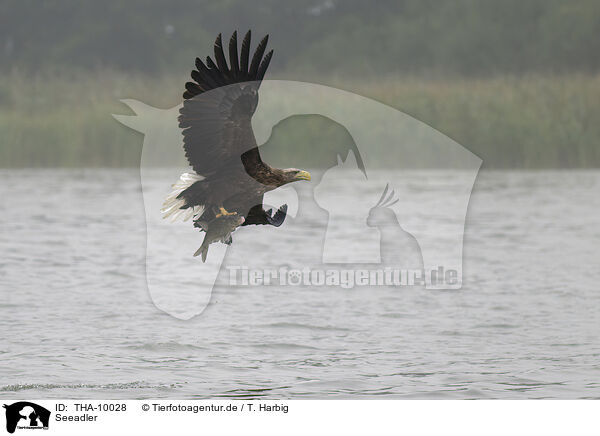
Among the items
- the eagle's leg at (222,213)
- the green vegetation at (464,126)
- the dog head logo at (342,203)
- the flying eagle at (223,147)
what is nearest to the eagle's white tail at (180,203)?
the flying eagle at (223,147)

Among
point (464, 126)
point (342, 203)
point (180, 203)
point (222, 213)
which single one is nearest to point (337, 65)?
point (464, 126)

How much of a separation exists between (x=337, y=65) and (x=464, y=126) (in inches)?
472

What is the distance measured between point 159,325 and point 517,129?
34.3 feet

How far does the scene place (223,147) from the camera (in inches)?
247

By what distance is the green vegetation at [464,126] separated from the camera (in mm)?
17594

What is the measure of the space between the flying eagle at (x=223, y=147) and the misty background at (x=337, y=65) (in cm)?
1080

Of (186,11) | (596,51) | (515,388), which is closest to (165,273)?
(515,388)

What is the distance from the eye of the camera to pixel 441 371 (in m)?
6.89

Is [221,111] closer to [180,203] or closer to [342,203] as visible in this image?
[180,203]

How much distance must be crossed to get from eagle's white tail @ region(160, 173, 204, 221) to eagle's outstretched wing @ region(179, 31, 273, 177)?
7 centimetres

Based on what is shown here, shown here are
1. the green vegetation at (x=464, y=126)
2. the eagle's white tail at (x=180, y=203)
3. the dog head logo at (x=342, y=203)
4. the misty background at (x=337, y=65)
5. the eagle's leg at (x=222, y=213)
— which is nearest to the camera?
the eagle's leg at (x=222, y=213)
